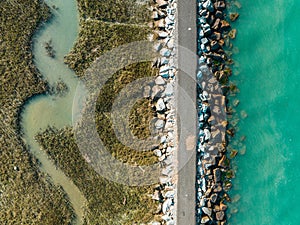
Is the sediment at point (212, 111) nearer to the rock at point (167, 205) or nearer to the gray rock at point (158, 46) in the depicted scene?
the rock at point (167, 205)

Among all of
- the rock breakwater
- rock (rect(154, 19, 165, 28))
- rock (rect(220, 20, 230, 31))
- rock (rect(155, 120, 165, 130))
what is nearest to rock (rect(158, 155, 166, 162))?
the rock breakwater

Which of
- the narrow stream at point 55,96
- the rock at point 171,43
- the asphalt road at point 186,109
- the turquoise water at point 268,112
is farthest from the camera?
the turquoise water at point 268,112

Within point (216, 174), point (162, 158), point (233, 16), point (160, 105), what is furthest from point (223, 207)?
point (233, 16)

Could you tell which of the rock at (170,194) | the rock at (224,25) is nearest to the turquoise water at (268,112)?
the rock at (224,25)

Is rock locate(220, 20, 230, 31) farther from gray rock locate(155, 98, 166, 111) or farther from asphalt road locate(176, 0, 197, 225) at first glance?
gray rock locate(155, 98, 166, 111)

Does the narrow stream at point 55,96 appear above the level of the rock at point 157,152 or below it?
above

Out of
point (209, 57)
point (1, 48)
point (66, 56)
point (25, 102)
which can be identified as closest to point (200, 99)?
point (209, 57)

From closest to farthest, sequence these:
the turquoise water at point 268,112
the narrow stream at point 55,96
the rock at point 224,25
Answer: the narrow stream at point 55,96 < the rock at point 224,25 < the turquoise water at point 268,112

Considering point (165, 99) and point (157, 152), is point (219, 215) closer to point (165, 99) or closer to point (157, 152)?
point (157, 152)
